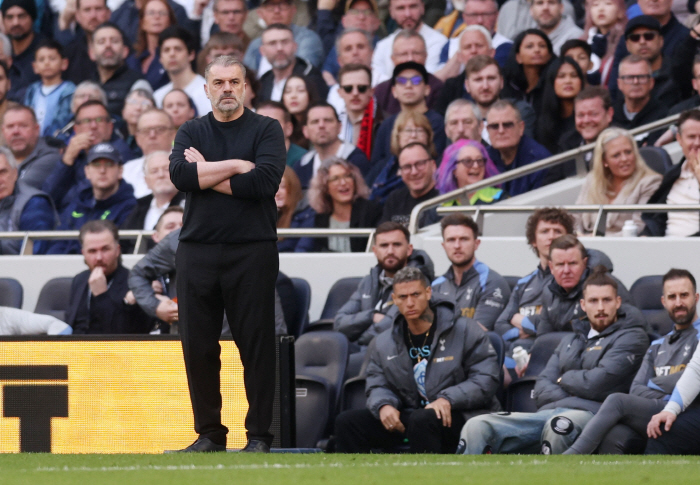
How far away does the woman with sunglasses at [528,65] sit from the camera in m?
12.5

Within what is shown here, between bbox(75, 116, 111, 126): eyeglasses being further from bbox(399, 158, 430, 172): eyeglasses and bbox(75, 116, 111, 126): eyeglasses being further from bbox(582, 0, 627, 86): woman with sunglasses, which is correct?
bbox(582, 0, 627, 86): woman with sunglasses

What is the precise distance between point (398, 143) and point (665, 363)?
4.67 metres

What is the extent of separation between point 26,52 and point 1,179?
4.14 metres


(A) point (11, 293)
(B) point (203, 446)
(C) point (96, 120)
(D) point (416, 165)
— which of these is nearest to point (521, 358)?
(D) point (416, 165)

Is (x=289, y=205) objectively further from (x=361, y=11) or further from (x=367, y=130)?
(x=361, y=11)

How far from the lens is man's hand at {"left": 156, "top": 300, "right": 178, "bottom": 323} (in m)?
9.93

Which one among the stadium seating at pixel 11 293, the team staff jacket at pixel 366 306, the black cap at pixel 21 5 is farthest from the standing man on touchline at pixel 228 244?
the black cap at pixel 21 5

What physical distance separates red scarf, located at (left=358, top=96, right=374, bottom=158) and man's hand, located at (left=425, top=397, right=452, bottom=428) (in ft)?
16.4

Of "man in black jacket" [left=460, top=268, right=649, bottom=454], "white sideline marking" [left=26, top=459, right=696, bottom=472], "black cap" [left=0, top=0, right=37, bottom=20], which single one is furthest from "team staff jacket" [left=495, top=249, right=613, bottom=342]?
"black cap" [left=0, top=0, right=37, bottom=20]

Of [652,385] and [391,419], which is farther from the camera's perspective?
[391,419]

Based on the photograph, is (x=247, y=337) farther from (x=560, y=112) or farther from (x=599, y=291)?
(x=560, y=112)

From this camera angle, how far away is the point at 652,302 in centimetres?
941

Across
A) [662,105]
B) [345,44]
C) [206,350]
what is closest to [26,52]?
[345,44]

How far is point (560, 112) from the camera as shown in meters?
12.2
